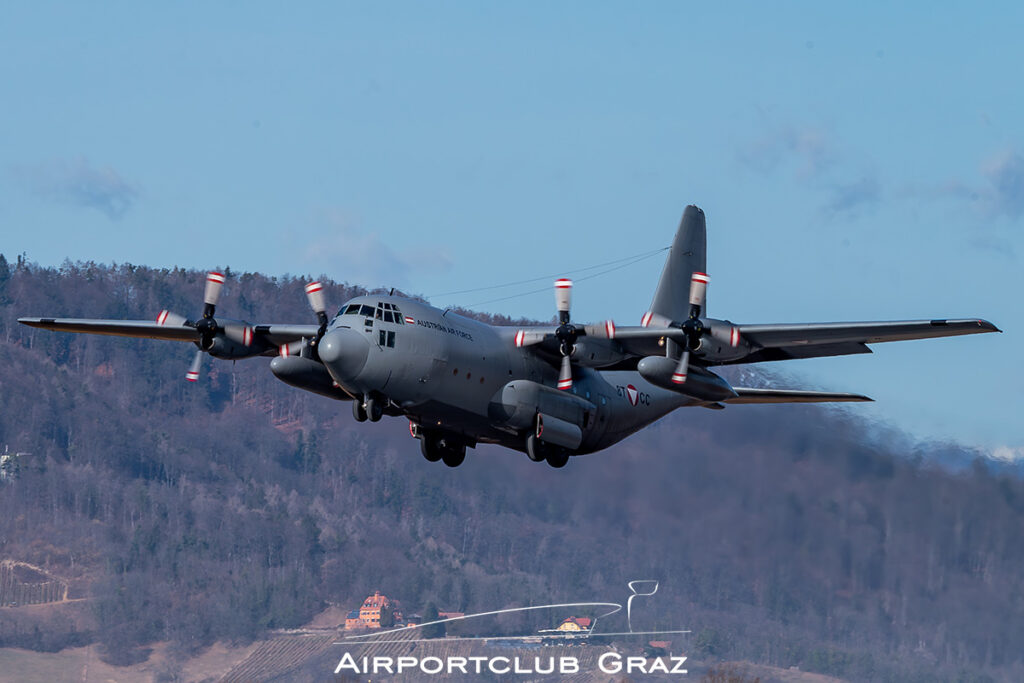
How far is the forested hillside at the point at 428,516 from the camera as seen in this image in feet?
148

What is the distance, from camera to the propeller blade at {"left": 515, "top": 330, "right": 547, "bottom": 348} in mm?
30844

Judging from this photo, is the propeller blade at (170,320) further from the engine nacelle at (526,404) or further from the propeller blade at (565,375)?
the propeller blade at (565,375)

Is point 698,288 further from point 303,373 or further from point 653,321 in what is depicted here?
point 303,373

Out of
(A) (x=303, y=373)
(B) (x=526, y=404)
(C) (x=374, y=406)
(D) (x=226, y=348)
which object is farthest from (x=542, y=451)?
(D) (x=226, y=348)

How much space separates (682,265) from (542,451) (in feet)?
27.4

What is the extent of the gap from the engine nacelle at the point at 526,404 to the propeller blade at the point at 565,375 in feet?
1.53

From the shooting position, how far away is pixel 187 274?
422ft

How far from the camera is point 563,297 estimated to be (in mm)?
30828

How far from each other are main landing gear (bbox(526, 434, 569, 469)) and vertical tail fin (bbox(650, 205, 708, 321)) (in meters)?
6.40

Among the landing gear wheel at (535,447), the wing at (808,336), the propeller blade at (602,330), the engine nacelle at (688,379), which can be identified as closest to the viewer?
the wing at (808,336)

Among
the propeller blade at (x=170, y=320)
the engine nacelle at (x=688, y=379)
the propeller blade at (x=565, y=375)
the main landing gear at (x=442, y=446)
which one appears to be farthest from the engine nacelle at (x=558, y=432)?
the propeller blade at (x=170, y=320)

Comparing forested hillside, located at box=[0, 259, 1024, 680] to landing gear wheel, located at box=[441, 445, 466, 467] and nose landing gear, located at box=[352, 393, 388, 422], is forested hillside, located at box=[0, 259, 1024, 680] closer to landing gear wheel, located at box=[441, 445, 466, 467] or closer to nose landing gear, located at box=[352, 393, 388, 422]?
landing gear wheel, located at box=[441, 445, 466, 467]

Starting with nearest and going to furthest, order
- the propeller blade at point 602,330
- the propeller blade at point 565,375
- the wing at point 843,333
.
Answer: the wing at point 843,333
the propeller blade at point 602,330
the propeller blade at point 565,375

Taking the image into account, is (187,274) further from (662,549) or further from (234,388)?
(662,549)
